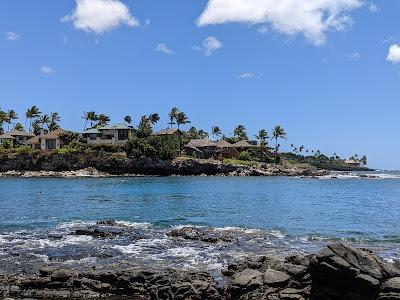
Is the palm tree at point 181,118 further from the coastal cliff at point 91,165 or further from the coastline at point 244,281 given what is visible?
the coastline at point 244,281

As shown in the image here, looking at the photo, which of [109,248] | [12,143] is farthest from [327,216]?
[12,143]

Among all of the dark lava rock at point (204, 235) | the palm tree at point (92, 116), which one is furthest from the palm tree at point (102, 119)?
the dark lava rock at point (204, 235)

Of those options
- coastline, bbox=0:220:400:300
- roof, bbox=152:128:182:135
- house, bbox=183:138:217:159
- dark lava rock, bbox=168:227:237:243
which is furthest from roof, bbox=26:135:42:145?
coastline, bbox=0:220:400:300

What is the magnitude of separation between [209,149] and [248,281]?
145192mm

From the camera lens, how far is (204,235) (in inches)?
1334

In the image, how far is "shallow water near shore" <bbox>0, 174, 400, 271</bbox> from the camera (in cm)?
2678

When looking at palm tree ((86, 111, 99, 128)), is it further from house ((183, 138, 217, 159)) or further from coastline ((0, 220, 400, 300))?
coastline ((0, 220, 400, 300))

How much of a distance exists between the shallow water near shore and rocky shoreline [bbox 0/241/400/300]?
12.8 ft

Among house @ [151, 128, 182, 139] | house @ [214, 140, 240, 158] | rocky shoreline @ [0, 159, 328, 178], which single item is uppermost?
house @ [151, 128, 182, 139]

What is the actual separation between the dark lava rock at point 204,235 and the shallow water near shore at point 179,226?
0.42 m

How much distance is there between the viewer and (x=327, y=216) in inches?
1939

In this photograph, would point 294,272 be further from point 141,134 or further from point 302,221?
point 141,134

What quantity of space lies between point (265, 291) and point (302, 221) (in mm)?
27696

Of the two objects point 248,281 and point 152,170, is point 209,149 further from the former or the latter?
point 248,281
